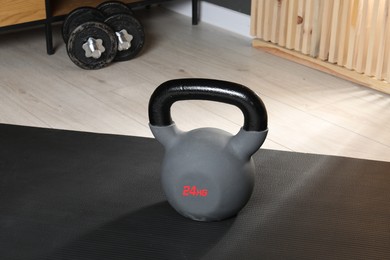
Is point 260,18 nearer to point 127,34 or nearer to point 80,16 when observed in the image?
point 127,34

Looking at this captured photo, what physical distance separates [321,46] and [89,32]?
1099 millimetres

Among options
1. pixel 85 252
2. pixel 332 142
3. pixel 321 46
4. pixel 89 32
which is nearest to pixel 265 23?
pixel 321 46

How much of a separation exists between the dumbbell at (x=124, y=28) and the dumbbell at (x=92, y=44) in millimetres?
61

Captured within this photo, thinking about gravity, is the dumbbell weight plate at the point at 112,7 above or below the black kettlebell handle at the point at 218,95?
below

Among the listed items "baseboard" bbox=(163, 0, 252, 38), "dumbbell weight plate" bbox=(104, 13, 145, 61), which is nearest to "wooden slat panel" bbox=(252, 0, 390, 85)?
"baseboard" bbox=(163, 0, 252, 38)

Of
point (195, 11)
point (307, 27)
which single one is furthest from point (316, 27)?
point (195, 11)

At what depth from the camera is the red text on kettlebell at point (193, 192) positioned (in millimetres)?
1999

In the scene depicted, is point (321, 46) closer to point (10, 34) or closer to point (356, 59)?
point (356, 59)

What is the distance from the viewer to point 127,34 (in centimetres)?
372

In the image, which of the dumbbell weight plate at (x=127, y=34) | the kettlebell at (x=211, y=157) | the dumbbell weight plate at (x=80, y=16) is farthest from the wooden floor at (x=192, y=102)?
the kettlebell at (x=211, y=157)

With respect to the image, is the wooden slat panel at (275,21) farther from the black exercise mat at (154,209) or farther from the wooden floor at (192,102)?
the black exercise mat at (154,209)

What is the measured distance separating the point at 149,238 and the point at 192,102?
1.35m

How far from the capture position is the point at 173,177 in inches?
79.3

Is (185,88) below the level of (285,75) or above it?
above
